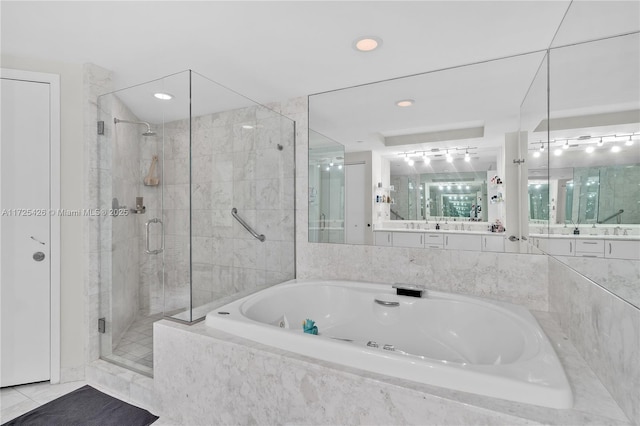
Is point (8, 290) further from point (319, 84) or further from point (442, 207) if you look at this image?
point (442, 207)

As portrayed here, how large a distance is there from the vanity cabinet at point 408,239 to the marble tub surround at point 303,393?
0.87 meters

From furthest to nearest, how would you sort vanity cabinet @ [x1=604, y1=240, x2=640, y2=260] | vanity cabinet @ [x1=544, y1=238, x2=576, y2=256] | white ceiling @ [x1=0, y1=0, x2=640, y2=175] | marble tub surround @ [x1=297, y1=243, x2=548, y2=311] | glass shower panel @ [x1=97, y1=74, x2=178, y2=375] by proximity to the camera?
1. glass shower panel @ [x1=97, y1=74, x2=178, y2=375]
2. marble tub surround @ [x1=297, y1=243, x2=548, y2=311]
3. white ceiling @ [x1=0, y1=0, x2=640, y2=175]
4. vanity cabinet @ [x1=544, y1=238, x2=576, y2=256]
5. vanity cabinet @ [x1=604, y1=240, x2=640, y2=260]

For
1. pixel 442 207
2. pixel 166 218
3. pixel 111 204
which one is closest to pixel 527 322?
pixel 442 207

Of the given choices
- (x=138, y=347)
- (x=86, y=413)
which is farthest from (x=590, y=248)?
(x=138, y=347)

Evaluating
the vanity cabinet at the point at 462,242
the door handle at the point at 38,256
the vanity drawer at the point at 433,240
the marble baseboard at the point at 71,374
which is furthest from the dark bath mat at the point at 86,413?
the vanity cabinet at the point at 462,242

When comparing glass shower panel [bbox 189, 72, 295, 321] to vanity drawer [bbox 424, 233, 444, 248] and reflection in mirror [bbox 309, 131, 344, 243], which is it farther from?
vanity drawer [bbox 424, 233, 444, 248]

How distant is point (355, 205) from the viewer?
8.50 feet

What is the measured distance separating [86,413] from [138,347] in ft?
1.85

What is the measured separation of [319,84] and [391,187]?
3.42 feet

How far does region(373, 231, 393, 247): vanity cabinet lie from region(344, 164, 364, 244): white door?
0.10 meters

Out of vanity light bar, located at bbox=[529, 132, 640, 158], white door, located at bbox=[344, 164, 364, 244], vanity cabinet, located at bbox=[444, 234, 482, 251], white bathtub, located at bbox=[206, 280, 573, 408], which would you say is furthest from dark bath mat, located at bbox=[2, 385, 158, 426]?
vanity light bar, located at bbox=[529, 132, 640, 158]

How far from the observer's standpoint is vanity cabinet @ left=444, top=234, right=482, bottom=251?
7.16ft

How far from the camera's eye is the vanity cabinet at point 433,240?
2.28m

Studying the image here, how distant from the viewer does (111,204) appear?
2344 millimetres
